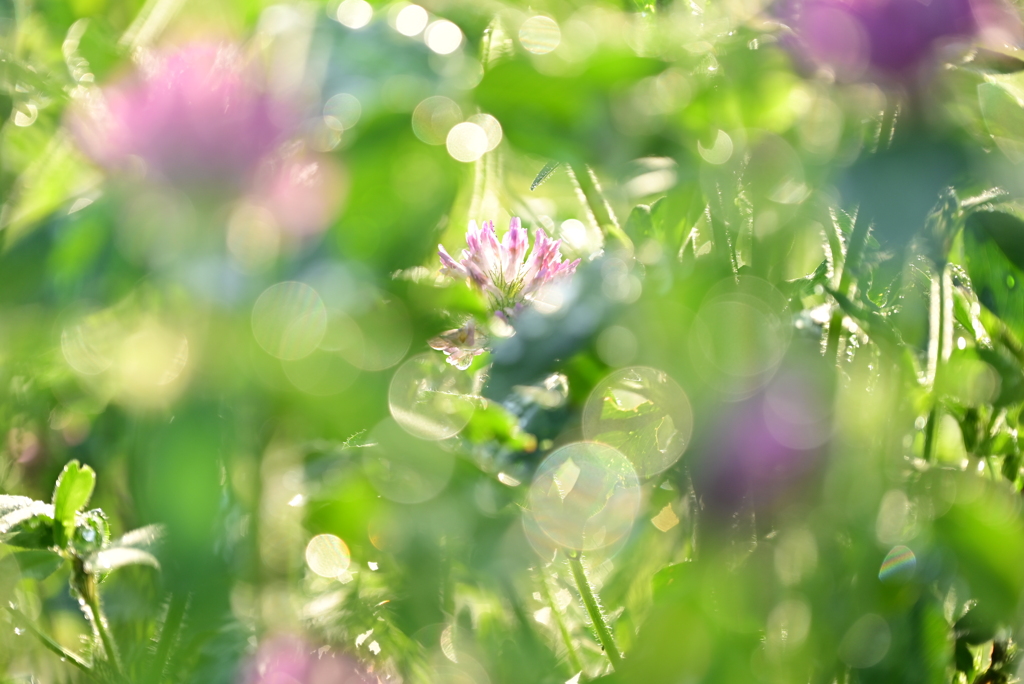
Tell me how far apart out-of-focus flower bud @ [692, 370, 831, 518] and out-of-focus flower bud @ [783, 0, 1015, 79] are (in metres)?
0.09

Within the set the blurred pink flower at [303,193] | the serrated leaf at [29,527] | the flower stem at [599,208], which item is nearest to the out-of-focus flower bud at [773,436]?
the blurred pink flower at [303,193]

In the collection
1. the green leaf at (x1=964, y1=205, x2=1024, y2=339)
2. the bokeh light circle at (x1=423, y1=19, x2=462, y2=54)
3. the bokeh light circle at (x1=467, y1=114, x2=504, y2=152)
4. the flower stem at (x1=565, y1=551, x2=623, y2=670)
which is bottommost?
the flower stem at (x1=565, y1=551, x2=623, y2=670)

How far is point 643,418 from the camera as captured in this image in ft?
1.06

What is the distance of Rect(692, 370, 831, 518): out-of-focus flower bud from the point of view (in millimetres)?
203

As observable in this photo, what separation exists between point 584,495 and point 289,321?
134 millimetres

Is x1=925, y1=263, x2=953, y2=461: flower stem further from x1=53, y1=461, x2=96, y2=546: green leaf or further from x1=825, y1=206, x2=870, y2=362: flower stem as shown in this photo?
x1=53, y1=461, x2=96, y2=546: green leaf

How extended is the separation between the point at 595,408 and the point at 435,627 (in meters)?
0.08

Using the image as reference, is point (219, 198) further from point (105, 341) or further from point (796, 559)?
point (796, 559)

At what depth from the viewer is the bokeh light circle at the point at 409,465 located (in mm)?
180

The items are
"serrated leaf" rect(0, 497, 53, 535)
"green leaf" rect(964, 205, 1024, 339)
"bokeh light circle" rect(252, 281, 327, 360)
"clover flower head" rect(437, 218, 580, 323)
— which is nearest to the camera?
"bokeh light circle" rect(252, 281, 327, 360)

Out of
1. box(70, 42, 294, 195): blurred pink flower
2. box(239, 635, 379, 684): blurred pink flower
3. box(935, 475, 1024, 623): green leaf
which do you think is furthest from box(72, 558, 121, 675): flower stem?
box(935, 475, 1024, 623): green leaf

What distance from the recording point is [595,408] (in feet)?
0.84

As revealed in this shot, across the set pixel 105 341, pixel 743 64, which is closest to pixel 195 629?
pixel 105 341

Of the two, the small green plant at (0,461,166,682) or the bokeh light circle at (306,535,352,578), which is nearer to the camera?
the bokeh light circle at (306,535,352,578)
